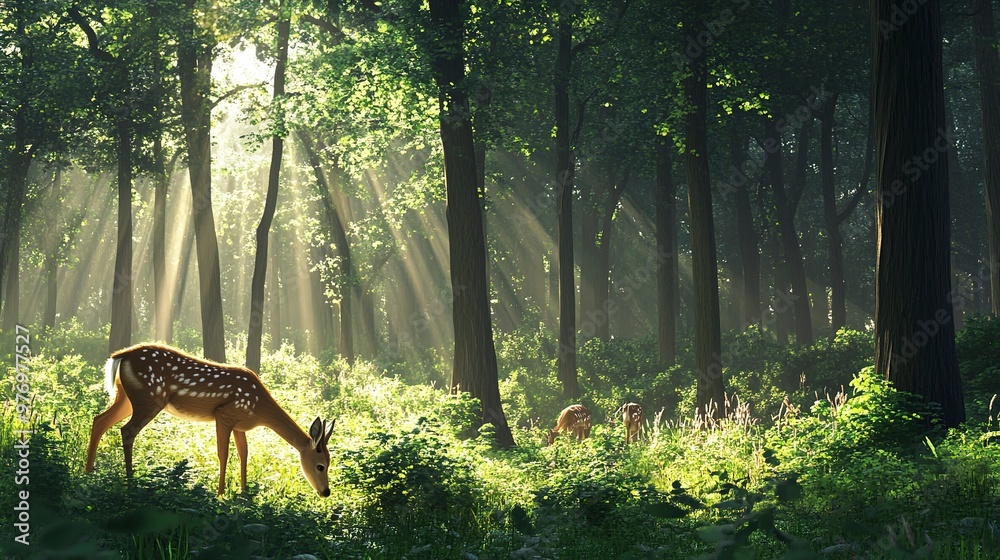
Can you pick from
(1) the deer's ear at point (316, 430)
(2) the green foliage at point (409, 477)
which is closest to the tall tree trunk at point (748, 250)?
(2) the green foliage at point (409, 477)

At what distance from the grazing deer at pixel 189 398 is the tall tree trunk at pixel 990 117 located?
19.4 m

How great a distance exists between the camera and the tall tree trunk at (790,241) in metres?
34.2

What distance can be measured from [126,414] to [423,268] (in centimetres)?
4467

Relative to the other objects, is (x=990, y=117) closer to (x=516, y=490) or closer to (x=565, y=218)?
(x=565, y=218)

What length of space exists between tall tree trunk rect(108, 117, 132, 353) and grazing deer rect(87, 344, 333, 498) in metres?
17.5

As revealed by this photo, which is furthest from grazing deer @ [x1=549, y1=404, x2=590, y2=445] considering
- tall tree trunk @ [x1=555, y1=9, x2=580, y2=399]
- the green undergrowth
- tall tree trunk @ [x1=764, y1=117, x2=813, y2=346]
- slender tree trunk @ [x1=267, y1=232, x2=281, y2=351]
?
slender tree trunk @ [x1=267, y1=232, x2=281, y2=351]

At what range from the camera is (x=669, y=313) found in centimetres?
3222

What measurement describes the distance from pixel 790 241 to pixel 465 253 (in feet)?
70.4

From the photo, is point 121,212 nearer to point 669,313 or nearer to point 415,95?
point 415,95

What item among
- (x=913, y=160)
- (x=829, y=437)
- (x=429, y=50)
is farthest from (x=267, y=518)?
(x=429, y=50)

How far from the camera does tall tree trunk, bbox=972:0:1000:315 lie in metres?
23.3

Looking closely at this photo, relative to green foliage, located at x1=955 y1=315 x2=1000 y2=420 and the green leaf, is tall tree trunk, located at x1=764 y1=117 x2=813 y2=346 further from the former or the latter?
the green leaf

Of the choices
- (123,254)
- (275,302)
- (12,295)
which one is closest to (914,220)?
(123,254)

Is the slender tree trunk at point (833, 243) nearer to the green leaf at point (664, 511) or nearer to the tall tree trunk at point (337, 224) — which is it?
the tall tree trunk at point (337, 224)
